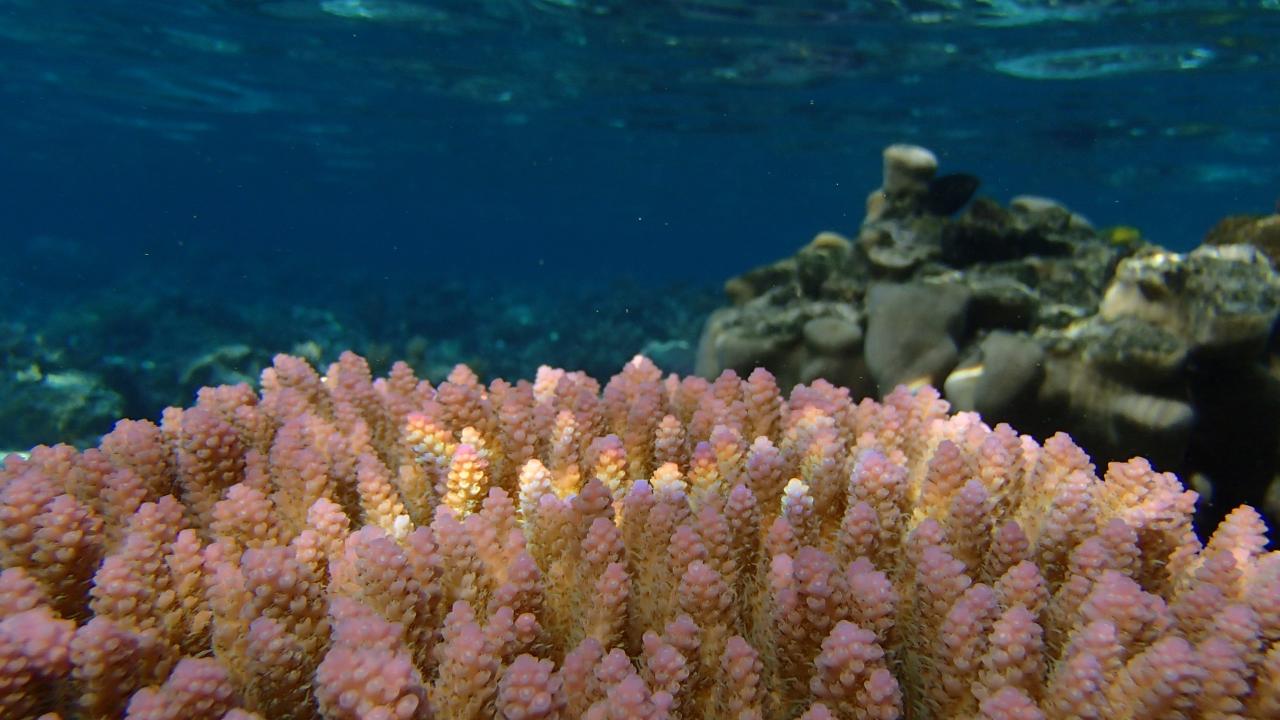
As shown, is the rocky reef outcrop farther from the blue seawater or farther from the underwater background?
the blue seawater

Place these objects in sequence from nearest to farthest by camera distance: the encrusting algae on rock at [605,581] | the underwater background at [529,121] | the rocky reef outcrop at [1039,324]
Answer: the encrusting algae on rock at [605,581] → the rocky reef outcrop at [1039,324] → the underwater background at [529,121]

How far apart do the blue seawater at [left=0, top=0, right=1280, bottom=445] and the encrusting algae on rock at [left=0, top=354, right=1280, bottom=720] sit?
12702 millimetres

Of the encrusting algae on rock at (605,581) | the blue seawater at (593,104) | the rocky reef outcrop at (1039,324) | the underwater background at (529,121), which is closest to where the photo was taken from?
the encrusting algae on rock at (605,581)

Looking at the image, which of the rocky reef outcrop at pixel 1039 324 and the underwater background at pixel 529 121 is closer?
the rocky reef outcrop at pixel 1039 324

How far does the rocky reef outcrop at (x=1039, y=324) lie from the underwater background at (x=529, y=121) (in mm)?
1322

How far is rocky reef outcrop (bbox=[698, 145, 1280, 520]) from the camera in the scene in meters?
4.15

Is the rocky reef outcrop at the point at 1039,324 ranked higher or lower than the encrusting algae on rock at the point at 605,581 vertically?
lower

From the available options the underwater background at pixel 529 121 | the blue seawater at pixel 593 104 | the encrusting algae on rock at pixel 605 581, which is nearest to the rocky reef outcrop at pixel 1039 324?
the underwater background at pixel 529 121

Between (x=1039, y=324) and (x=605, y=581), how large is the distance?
505cm

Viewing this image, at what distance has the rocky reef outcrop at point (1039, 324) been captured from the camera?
415 centimetres

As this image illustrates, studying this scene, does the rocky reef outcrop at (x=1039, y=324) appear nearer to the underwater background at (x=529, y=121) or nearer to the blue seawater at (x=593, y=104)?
the underwater background at (x=529, y=121)

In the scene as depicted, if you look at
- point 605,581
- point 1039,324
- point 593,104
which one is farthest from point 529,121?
point 605,581

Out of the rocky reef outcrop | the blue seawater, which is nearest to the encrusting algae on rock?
the rocky reef outcrop

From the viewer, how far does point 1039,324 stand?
5461mm
